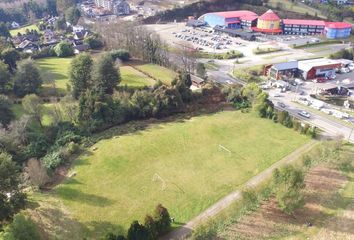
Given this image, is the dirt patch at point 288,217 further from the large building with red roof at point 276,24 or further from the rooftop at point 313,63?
the large building with red roof at point 276,24

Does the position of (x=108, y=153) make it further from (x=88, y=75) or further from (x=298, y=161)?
(x=298, y=161)

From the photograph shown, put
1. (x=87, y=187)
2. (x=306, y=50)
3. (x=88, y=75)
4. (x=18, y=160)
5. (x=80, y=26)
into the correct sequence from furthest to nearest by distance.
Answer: (x=80, y=26)
(x=306, y=50)
(x=88, y=75)
(x=18, y=160)
(x=87, y=187)

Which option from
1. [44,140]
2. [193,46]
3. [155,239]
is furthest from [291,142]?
[193,46]

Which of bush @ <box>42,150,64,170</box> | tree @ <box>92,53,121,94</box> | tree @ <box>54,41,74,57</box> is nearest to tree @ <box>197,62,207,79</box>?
tree @ <box>92,53,121,94</box>

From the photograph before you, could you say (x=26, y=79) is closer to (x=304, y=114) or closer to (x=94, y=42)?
(x=94, y=42)

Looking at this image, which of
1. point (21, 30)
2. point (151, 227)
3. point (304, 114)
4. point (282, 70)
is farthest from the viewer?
point (21, 30)

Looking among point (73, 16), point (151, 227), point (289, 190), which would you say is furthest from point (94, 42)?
point (289, 190)

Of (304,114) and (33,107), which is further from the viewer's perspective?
(304,114)
